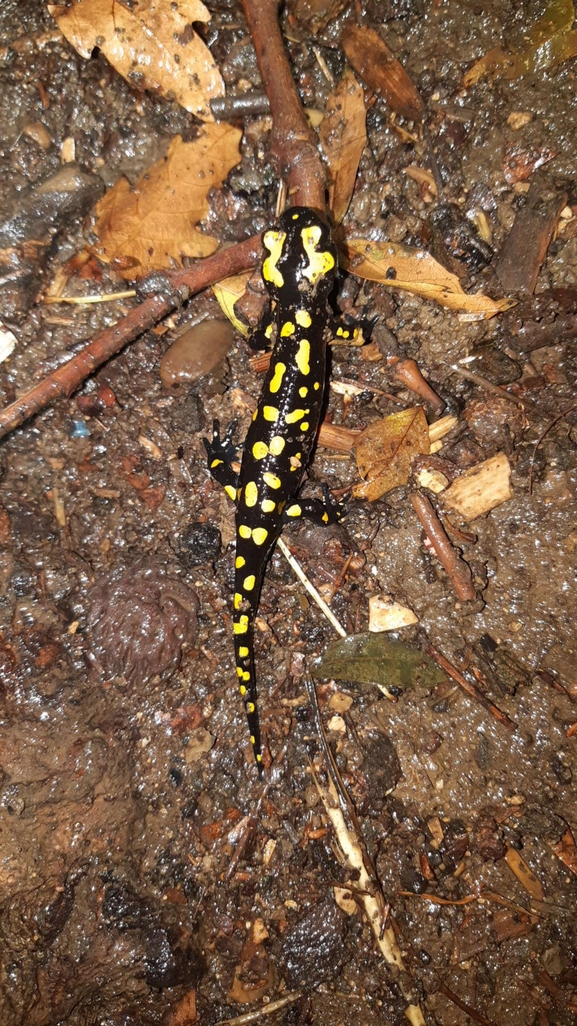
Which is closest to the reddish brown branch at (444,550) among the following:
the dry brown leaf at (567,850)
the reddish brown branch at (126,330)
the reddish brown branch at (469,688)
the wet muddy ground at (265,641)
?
the wet muddy ground at (265,641)

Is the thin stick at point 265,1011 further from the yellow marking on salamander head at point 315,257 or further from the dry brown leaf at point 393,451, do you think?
the yellow marking on salamander head at point 315,257

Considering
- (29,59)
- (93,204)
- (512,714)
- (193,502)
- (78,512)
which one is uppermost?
(29,59)

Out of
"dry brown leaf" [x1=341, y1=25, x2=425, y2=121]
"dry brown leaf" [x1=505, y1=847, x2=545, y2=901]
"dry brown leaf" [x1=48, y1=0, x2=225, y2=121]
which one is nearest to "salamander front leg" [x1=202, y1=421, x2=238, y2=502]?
"dry brown leaf" [x1=48, y1=0, x2=225, y2=121]

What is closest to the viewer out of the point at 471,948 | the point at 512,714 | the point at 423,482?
the point at 471,948

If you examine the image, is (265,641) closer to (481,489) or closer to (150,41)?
(481,489)

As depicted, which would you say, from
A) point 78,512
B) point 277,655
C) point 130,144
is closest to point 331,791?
point 277,655

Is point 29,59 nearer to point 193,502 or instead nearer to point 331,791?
point 193,502

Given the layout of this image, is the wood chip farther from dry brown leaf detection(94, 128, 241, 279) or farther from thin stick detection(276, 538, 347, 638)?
dry brown leaf detection(94, 128, 241, 279)
